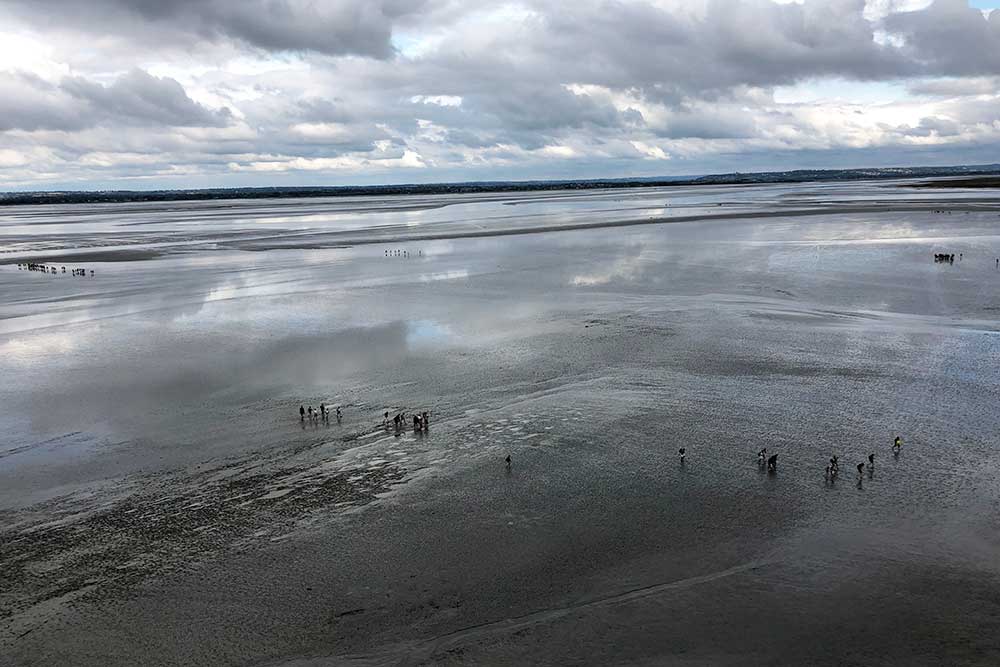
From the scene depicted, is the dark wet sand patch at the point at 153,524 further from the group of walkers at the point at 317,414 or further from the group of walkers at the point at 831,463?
the group of walkers at the point at 831,463

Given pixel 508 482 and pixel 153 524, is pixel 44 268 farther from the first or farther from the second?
pixel 508 482

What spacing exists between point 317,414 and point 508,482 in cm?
791

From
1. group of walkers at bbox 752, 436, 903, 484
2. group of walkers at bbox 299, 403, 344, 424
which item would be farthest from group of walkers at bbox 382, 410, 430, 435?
group of walkers at bbox 752, 436, 903, 484

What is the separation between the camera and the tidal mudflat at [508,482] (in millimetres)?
14195

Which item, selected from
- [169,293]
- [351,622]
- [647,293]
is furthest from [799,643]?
[169,293]

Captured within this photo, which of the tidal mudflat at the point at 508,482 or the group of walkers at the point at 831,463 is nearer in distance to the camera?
the tidal mudflat at the point at 508,482

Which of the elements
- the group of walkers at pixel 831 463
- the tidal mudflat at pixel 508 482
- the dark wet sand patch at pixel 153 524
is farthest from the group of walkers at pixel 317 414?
the group of walkers at pixel 831 463

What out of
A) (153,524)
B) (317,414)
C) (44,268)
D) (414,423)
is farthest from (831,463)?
(44,268)

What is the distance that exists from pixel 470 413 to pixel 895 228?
7082 centimetres

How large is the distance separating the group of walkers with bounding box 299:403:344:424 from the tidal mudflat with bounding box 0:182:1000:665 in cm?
39

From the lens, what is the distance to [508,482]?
20.2 metres

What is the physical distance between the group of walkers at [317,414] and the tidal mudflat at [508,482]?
392mm

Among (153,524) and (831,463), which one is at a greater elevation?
(831,463)

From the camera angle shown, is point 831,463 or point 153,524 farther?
point 831,463
